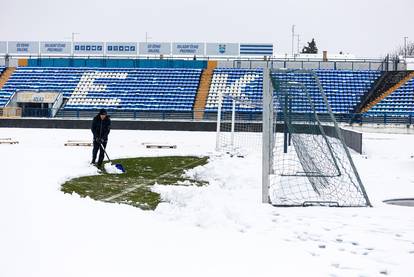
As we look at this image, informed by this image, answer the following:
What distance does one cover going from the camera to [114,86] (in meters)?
46.3

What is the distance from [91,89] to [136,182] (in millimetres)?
35157

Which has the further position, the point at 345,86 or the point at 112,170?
the point at 345,86

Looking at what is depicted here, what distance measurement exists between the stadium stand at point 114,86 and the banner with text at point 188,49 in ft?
13.6

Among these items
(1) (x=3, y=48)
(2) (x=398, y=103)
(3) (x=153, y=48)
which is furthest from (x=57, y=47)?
(2) (x=398, y=103)

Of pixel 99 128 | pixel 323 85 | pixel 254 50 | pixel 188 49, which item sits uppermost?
pixel 188 49

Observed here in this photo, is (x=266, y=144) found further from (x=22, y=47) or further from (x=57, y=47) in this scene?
(x=22, y=47)

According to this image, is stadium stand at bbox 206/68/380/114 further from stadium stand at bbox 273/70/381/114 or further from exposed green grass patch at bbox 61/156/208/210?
exposed green grass patch at bbox 61/156/208/210

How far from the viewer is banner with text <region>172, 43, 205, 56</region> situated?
52.0 meters

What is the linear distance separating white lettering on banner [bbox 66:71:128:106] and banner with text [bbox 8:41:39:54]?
9640 mm

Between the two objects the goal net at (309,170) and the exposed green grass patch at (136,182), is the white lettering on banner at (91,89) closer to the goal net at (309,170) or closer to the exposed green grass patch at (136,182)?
the exposed green grass patch at (136,182)

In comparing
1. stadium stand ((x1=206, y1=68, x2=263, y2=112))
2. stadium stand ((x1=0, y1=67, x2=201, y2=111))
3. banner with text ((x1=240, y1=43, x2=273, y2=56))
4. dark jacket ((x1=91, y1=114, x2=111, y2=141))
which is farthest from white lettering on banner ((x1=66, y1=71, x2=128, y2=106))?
dark jacket ((x1=91, y1=114, x2=111, y2=141))

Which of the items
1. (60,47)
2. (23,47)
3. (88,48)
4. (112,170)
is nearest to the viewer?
(112,170)

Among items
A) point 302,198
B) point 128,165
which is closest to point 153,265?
point 302,198

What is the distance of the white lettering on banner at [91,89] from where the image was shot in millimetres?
43750
